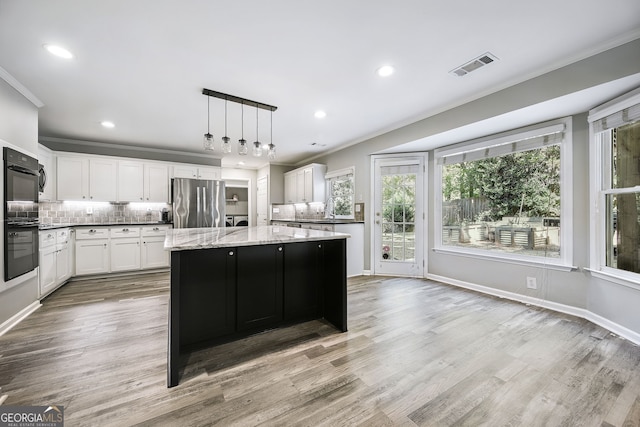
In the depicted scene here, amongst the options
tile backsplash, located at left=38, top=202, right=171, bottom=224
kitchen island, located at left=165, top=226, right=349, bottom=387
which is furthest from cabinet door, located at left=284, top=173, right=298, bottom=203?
kitchen island, located at left=165, top=226, right=349, bottom=387

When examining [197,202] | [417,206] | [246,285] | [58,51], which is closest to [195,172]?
[197,202]

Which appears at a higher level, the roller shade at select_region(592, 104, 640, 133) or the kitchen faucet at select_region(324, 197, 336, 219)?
the roller shade at select_region(592, 104, 640, 133)

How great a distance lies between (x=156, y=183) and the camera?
207 inches

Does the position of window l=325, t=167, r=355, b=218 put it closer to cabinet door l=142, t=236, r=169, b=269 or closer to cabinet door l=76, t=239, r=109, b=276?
cabinet door l=142, t=236, r=169, b=269

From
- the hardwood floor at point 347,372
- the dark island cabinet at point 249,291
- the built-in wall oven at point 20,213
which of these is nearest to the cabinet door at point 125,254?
the built-in wall oven at point 20,213

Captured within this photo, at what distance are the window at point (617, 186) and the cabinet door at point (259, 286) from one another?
314 cm

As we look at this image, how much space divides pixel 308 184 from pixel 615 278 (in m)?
4.83

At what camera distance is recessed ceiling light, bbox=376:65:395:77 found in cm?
244

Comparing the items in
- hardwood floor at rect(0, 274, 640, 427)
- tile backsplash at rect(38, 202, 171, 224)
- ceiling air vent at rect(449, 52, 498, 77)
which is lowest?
hardwood floor at rect(0, 274, 640, 427)

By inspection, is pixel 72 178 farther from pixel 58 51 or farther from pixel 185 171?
pixel 58 51

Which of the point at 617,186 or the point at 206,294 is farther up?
the point at 617,186

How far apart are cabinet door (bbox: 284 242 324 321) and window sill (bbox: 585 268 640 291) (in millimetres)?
2742

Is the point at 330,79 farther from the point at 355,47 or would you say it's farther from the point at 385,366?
the point at 385,366

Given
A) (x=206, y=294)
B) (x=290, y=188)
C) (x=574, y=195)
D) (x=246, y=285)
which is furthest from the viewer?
(x=290, y=188)
